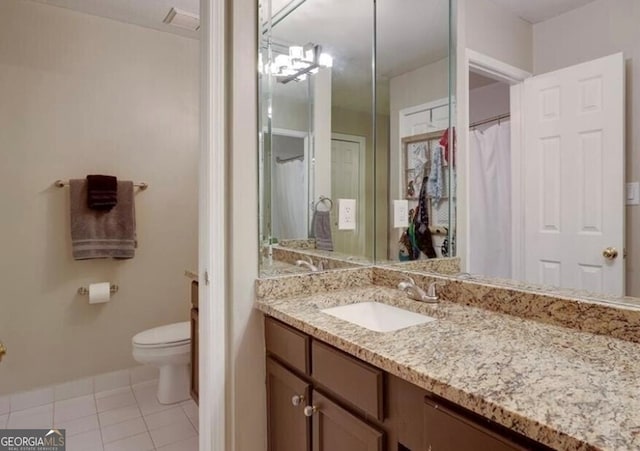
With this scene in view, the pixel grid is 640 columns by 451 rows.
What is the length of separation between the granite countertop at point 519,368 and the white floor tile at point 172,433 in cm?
121

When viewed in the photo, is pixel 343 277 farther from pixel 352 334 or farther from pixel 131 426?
pixel 131 426

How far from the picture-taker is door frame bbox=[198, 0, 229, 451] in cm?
144

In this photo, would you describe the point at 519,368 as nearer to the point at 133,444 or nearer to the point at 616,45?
the point at 616,45

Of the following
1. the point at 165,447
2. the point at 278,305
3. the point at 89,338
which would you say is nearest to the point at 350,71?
the point at 278,305

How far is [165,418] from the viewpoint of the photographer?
Result: 7.40ft

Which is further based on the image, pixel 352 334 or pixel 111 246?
pixel 111 246

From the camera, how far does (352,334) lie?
1105mm

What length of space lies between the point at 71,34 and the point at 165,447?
2.56 m

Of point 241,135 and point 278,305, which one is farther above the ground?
point 241,135

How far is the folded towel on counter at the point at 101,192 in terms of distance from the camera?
2.49 metres

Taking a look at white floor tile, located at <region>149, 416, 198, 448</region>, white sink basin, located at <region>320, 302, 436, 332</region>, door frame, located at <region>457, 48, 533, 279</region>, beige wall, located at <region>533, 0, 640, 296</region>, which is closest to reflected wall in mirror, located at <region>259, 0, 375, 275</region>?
white sink basin, located at <region>320, 302, 436, 332</region>

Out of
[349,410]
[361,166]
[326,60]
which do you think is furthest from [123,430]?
[326,60]

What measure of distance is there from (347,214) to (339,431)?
3.97ft

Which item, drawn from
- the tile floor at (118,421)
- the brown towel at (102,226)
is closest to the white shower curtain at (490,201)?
the tile floor at (118,421)
